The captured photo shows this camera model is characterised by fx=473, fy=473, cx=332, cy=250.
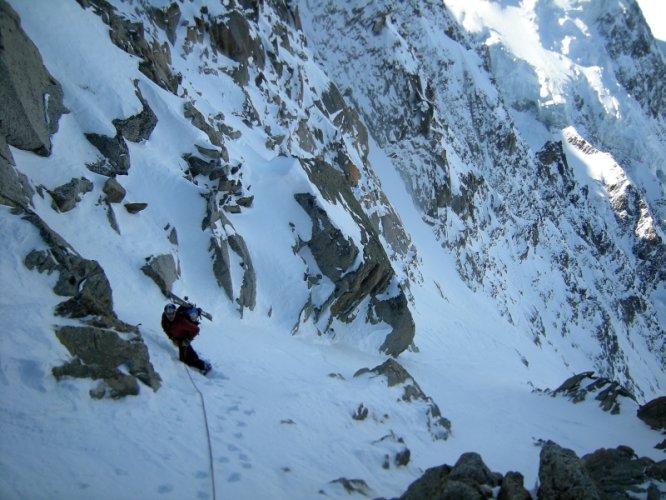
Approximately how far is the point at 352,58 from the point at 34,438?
4027 centimetres

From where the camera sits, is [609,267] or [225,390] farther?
[609,267]

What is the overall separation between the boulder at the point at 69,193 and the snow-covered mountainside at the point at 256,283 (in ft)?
0.14

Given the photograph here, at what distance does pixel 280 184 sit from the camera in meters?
16.2

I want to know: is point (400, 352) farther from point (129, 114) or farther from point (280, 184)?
point (129, 114)

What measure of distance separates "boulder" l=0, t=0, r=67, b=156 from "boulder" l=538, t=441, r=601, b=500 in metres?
10.2

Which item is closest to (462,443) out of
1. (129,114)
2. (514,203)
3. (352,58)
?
(129,114)

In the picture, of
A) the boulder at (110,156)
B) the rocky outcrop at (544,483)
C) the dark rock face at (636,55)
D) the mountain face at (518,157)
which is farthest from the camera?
the dark rock face at (636,55)

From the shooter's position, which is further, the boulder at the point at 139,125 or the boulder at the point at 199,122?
the boulder at the point at 199,122

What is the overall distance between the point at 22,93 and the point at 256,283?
7404 millimetres

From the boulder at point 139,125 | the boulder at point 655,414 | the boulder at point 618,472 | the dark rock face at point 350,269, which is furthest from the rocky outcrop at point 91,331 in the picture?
the boulder at point 655,414

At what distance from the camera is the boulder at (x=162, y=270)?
1051 centimetres

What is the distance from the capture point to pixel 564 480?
4.69 m

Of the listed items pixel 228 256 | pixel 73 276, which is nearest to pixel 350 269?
pixel 228 256

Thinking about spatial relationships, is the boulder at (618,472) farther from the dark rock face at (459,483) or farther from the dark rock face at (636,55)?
the dark rock face at (636,55)
